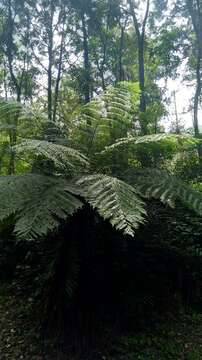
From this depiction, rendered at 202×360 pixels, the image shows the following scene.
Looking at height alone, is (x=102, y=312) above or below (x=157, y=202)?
below

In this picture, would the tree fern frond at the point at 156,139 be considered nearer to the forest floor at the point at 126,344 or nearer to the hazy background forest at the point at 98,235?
the hazy background forest at the point at 98,235

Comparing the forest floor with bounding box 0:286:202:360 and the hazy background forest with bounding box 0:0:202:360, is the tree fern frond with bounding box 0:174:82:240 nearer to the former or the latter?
the hazy background forest with bounding box 0:0:202:360

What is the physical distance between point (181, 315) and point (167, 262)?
0.47 meters

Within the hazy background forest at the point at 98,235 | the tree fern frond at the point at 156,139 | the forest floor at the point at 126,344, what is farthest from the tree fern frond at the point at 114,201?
the forest floor at the point at 126,344

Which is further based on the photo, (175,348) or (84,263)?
(84,263)

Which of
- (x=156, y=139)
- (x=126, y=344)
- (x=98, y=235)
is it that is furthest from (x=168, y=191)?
(x=126, y=344)

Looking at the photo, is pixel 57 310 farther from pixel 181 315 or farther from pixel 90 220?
pixel 181 315

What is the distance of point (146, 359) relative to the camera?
96.9 inches

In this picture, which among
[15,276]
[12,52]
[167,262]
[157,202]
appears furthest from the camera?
[12,52]

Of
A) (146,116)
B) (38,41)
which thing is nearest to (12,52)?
(38,41)

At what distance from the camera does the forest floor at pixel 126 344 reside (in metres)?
2.47

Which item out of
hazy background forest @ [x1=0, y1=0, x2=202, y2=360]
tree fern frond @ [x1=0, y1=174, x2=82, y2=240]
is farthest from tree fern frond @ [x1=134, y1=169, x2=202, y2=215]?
tree fern frond @ [x1=0, y1=174, x2=82, y2=240]

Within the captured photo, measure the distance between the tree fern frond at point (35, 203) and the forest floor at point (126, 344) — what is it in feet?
3.28

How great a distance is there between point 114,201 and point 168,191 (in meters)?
0.49
